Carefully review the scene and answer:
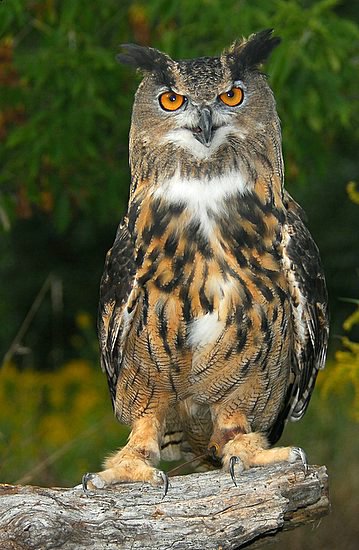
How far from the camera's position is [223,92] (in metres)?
3.41

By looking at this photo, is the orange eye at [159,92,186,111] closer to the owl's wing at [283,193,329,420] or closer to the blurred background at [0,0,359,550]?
the owl's wing at [283,193,329,420]

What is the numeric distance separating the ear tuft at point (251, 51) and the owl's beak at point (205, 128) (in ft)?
0.86

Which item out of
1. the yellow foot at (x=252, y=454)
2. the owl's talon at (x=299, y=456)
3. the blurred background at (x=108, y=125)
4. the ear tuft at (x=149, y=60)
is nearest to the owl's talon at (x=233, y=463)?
the yellow foot at (x=252, y=454)

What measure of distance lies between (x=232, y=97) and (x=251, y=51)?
229 mm

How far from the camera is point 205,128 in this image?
329 centimetres

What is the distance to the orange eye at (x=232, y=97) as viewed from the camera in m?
3.43

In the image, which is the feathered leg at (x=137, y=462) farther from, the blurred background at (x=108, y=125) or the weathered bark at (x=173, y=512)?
the blurred background at (x=108, y=125)

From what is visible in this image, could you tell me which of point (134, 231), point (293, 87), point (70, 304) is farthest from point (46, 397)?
point (134, 231)

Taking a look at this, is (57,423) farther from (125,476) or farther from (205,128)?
(205,128)

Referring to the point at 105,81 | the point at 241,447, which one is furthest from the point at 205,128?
the point at 105,81

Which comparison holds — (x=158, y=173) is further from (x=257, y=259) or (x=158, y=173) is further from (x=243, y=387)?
(x=243, y=387)

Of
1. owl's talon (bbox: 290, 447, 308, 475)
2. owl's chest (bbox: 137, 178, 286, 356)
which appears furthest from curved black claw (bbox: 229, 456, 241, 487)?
owl's chest (bbox: 137, 178, 286, 356)

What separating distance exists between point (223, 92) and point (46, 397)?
441 centimetres

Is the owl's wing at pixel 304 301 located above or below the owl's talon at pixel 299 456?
above
